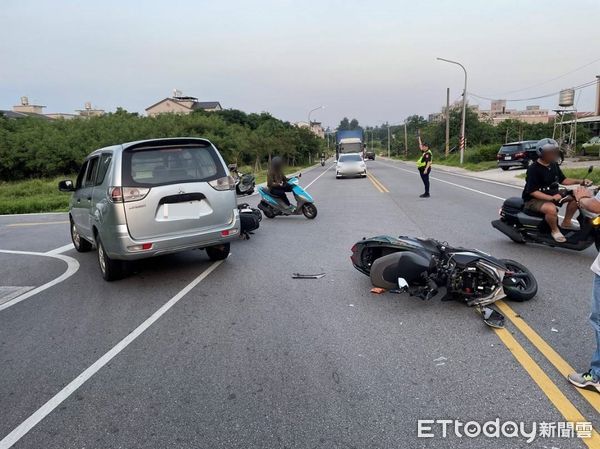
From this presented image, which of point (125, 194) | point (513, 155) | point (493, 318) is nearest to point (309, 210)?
point (125, 194)

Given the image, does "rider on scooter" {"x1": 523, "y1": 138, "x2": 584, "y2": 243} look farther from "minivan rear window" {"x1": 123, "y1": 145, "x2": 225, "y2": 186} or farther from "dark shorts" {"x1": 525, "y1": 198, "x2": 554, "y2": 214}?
"minivan rear window" {"x1": 123, "y1": 145, "x2": 225, "y2": 186}

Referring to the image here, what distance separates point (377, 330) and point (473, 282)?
1179 millimetres

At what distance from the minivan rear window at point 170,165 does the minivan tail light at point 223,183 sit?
6cm

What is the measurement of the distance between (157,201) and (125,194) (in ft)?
1.26

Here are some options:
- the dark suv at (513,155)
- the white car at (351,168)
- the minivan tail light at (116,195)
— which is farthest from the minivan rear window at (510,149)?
the minivan tail light at (116,195)

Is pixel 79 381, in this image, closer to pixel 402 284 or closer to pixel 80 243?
pixel 402 284

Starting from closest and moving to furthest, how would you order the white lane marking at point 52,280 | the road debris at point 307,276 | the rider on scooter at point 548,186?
the white lane marking at point 52,280 < the road debris at point 307,276 < the rider on scooter at point 548,186

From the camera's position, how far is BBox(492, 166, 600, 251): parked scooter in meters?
6.28

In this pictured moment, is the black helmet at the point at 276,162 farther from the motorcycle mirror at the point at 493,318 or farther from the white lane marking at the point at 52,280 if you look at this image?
the motorcycle mirror at the point at 493,318

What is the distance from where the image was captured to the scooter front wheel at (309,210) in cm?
1111

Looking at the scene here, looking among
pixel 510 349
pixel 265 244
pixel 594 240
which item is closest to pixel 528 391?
pixel 510 349

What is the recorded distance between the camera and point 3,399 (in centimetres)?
332

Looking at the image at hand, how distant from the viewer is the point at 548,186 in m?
6.63

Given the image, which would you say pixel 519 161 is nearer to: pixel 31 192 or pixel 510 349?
pixel 510 349
